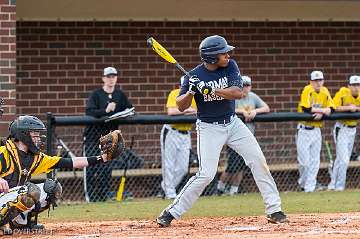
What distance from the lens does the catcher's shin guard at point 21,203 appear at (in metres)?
8.09

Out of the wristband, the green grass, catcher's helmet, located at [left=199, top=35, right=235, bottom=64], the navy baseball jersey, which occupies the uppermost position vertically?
catcher's helmet, located at [left=199, top=35, right=235, bottom=64]

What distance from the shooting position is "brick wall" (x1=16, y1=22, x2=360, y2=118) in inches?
563

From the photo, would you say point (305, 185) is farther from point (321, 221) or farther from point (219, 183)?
point (321, 221)

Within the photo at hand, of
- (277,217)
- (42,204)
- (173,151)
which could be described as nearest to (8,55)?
(173,151)

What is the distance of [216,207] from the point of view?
38.2ft

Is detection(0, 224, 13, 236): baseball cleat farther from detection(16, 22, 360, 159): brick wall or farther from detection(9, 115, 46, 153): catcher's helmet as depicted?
detection(16, 22, 360, 159): brick wall

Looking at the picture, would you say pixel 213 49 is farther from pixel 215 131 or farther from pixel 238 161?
pixel 238 161

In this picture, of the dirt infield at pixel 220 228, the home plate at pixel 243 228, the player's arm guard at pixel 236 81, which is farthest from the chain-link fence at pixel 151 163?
the home plate at pixel 243 228

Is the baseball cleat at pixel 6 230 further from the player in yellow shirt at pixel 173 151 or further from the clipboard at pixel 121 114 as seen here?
the player in yellow shirt at pixel 173 151

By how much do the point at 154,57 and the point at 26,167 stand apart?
21.0 ft

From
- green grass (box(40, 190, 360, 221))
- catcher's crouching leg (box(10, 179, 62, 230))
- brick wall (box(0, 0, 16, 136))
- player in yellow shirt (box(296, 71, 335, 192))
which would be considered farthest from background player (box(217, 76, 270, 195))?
catcher's crouching leg (box(10, 179, 62, 230))

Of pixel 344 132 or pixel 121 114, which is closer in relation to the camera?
pixel 121 114

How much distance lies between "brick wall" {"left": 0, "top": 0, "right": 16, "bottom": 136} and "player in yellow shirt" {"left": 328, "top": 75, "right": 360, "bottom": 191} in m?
4.99

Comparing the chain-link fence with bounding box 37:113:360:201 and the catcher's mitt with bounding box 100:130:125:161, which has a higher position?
the catcher's mitt with bounding box 100:130:125:161
